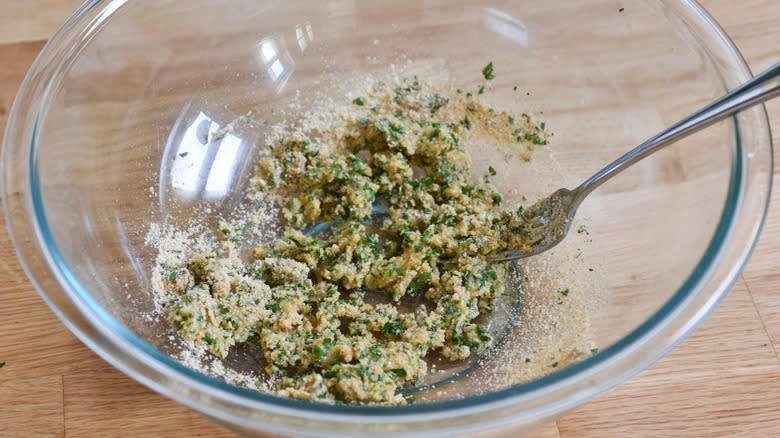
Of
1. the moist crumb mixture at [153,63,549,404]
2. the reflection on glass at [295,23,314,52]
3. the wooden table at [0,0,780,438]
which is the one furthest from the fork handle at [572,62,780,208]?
the reflection on glass at [295,23,314,52]

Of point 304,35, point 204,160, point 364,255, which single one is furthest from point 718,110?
point 204,160

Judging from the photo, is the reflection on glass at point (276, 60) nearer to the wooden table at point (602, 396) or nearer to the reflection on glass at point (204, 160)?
the reflection on glass at point (204, 160)

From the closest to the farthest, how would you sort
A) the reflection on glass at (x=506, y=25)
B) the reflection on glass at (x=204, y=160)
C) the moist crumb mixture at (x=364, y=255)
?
the moist crumb mixture at (x=364, y=255) → the reflection on glass at (x=204, y=160) → the reflection on glass at (x=506, y=25)

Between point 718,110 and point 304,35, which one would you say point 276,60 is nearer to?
point 304,35

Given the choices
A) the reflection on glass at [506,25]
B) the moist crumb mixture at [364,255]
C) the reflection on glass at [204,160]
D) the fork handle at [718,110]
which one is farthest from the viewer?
the reflection on glass at [506,25]

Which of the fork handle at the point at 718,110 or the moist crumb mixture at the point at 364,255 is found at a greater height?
the fork handle at the point at 718,110

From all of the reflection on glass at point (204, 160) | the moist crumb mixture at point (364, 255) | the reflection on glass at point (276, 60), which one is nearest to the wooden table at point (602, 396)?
the moist crumb mixture at point (364, 255)
